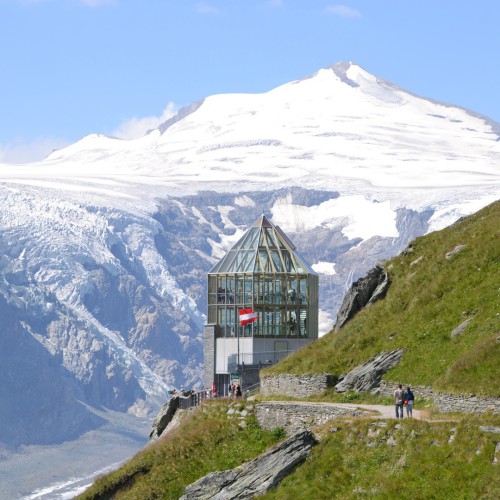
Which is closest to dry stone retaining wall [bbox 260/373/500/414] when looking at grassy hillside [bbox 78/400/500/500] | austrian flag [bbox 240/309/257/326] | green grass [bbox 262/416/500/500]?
grassy hillside [bbox 78/400/500/500]

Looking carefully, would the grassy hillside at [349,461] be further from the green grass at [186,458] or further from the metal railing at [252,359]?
the metal railing at [252,359]

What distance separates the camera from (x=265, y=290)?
106250mm

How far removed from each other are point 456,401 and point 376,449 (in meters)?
3.57

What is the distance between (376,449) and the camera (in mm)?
49625

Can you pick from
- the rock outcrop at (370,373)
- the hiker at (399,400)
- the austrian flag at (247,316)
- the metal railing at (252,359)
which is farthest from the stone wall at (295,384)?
the austrian flag at (247,316)

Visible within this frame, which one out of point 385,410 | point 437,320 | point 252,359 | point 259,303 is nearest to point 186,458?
point 385,410

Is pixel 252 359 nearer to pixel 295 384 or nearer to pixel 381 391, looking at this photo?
pixel 295 384

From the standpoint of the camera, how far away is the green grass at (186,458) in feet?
191

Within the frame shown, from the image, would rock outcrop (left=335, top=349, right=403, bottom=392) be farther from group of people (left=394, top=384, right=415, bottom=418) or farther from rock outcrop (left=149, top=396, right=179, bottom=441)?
rock outcrop (left=149, top=396, right=179, bottom=441)

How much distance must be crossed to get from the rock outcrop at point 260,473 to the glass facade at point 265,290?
48158 millimetres

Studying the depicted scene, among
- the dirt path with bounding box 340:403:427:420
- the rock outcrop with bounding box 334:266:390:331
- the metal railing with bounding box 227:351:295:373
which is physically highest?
the rock outcrop with bounding box 334:266:390:331

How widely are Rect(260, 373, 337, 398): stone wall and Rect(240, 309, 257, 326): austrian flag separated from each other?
1119 inches

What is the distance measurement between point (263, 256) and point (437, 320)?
1814 inches

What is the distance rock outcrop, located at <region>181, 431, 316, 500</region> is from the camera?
51219 mm
